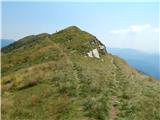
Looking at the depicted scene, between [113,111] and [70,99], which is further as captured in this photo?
[70,99]

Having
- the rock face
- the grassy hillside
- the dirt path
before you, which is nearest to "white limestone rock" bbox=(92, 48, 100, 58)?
the rock face

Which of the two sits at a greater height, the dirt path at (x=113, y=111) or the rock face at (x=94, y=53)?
the rock face at (x=94, y=53)

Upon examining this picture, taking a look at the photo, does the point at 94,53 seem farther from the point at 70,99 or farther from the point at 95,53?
the point at 70,99

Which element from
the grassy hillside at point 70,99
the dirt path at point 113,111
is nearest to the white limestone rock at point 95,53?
the grassy hillside at point 70,99

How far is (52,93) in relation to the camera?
73.6 ft

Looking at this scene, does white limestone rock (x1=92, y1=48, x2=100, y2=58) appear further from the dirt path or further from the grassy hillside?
the dirt path

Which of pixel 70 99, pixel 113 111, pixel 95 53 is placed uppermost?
pixel 95 53

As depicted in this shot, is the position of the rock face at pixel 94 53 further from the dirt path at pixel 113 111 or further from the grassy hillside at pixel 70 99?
the dirt path at pixel 113 111

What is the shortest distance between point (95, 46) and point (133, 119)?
4250cm

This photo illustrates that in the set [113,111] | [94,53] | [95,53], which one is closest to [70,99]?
[113,111]

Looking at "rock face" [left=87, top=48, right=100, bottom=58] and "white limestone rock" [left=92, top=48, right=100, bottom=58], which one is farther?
"white limestone rock" [left=92, top=48, right=100, bottom=58]

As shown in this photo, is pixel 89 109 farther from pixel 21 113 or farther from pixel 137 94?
pixel 137 94

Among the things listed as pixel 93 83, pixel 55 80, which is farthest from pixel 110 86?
pixel 55 80

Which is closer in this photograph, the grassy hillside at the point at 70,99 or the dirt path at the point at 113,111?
the dirt path at the point at 113,111
